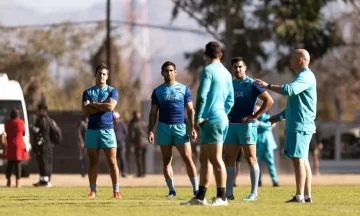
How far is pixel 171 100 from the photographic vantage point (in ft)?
69.1

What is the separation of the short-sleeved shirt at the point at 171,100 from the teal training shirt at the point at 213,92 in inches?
138

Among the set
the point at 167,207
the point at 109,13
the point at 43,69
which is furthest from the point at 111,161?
the point at 43,69

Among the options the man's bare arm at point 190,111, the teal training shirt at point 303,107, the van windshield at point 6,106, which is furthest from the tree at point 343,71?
the teal training shirt at point 303,107

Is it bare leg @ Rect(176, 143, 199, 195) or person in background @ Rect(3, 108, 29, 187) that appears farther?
person in background @ Rect(3, 108, 29, 187)

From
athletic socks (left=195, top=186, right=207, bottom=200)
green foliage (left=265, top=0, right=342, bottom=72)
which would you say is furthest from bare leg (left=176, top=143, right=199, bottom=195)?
green foliage (left=265, top=0, right=342, bottom=72)

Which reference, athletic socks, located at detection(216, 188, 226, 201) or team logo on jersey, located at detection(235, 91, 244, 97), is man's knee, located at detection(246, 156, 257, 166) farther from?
athletic socks, located at detection(216, 188, 226, 201)

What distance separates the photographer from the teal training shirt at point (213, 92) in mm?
17062

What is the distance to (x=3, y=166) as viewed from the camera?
39.1 meters

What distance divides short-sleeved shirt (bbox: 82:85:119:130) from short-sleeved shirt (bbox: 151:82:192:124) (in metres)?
0.70

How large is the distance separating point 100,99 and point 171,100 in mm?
1138

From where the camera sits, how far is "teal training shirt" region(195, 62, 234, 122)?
1706 centimetres

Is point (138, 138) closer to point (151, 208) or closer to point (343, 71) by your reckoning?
point (151, 208)

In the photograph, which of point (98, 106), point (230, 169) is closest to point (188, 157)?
point (230, 169)

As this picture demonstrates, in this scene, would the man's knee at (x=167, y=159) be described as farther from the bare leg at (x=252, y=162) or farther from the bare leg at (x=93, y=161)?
the bare leg at (x=252, y=162)
